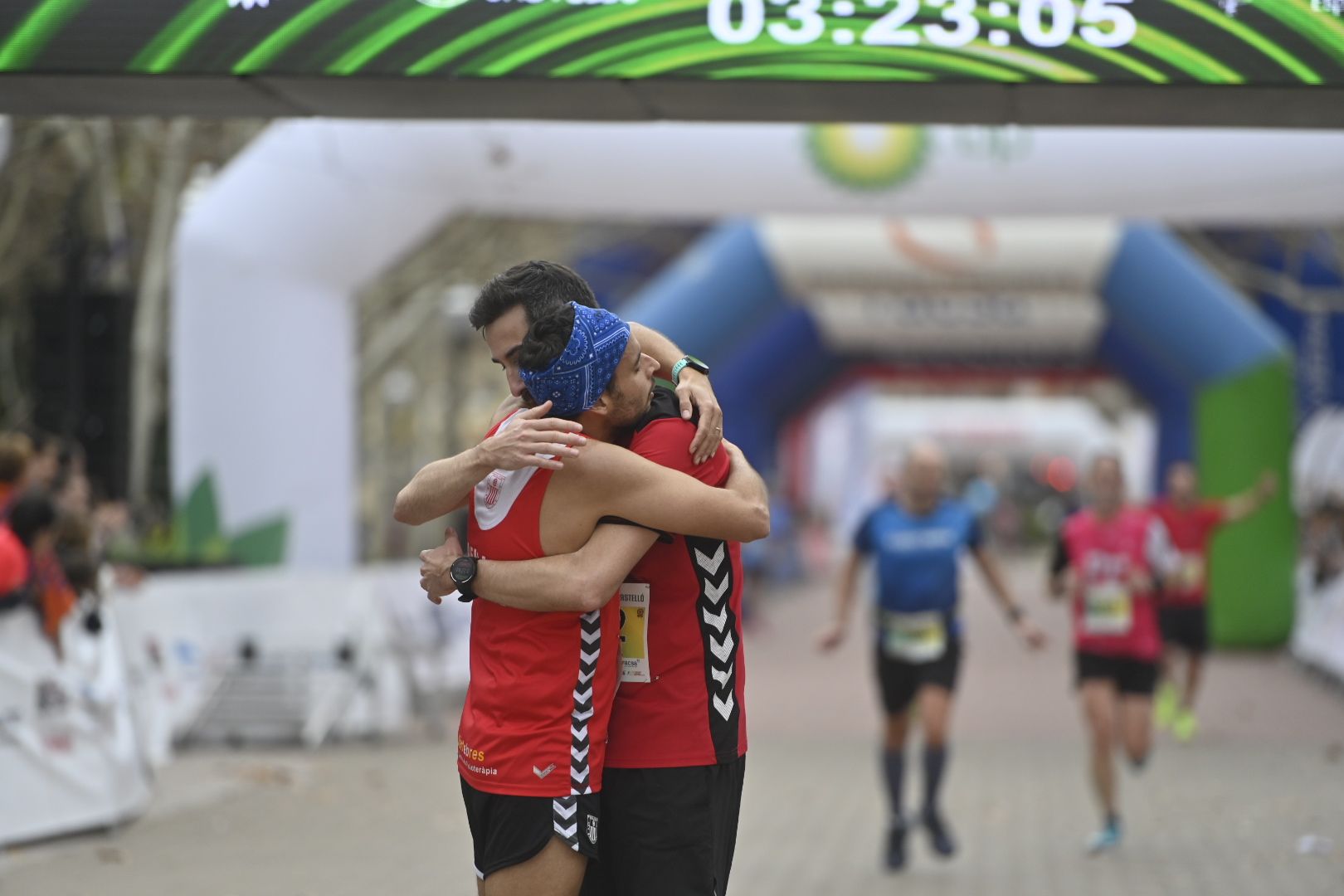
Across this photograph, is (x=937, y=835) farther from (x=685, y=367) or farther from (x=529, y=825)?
(x=529, y=825)

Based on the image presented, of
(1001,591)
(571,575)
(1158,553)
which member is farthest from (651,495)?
(1158,553)

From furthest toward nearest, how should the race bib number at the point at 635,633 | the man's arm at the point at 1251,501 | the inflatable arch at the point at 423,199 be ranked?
the inflatable arch at the point at 423,199 → the man's arm at the point at 1251,501 → the race bib number at the point at 635,633

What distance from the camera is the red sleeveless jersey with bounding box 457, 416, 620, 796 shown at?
3553mm

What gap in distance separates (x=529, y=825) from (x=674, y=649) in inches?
17.8

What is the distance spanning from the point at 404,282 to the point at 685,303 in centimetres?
815

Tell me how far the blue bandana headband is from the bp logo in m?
8.97

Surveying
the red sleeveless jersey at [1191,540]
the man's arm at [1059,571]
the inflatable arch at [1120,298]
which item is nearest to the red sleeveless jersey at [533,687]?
the man's arm at [1059,571]

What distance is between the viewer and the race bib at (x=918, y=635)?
7.99 meters

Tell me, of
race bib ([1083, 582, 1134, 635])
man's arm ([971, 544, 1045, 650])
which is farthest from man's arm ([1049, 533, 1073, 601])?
man's arm ([971, 544, 1045, 650])

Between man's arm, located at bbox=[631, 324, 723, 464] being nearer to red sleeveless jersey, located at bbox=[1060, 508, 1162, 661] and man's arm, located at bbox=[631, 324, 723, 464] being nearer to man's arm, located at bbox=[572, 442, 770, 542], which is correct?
man's arm, located at bbox=[572, 442, 770, 542]

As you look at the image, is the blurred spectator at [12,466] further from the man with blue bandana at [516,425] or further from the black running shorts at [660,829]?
the black running shorts at [660,829]

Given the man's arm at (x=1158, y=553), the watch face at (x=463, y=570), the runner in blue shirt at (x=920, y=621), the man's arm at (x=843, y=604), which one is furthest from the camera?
the man's arm at (x=1158, y=553)

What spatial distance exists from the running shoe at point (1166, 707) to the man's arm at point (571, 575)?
9.91 m

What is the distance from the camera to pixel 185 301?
478 inches
